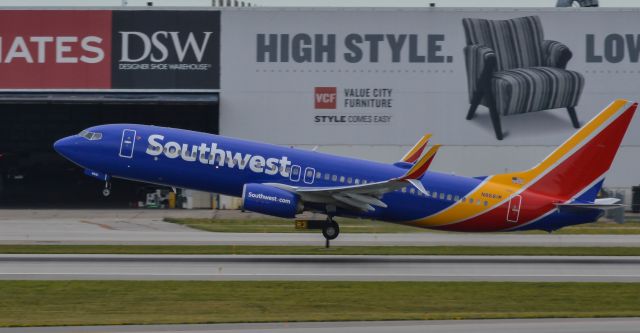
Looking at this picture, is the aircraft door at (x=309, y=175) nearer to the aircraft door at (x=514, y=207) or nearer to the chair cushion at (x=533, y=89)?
the aircraft door at (x=514, y=207)

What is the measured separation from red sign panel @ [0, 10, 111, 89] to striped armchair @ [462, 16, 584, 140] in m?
25.2

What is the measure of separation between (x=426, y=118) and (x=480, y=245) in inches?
1043

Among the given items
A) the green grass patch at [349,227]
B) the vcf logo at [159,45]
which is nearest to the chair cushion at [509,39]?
the green grass patch at [349,227]

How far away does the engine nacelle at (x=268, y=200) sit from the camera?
112 feet

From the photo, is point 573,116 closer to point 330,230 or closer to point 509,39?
point 509,39

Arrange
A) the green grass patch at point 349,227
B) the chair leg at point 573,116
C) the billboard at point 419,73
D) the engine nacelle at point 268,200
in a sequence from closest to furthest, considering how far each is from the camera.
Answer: the engine nacelle at point 268,200 → the green grass patch at point 349,227 → the billboard at point 419,73 → the chair leg at point 573,116

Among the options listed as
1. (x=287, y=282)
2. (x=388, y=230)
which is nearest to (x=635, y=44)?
(x=388, y=230)

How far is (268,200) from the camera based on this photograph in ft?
113

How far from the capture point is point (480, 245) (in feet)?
138

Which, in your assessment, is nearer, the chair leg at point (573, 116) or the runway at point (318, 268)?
the runway at point (318, 268)

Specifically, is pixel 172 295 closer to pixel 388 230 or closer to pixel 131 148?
pixel 131 148

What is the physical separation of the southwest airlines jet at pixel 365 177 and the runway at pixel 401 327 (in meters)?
14.3

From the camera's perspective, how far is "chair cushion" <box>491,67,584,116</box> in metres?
68.2

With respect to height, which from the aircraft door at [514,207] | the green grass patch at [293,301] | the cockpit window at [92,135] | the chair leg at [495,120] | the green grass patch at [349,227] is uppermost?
the chair leg at [495,120]
